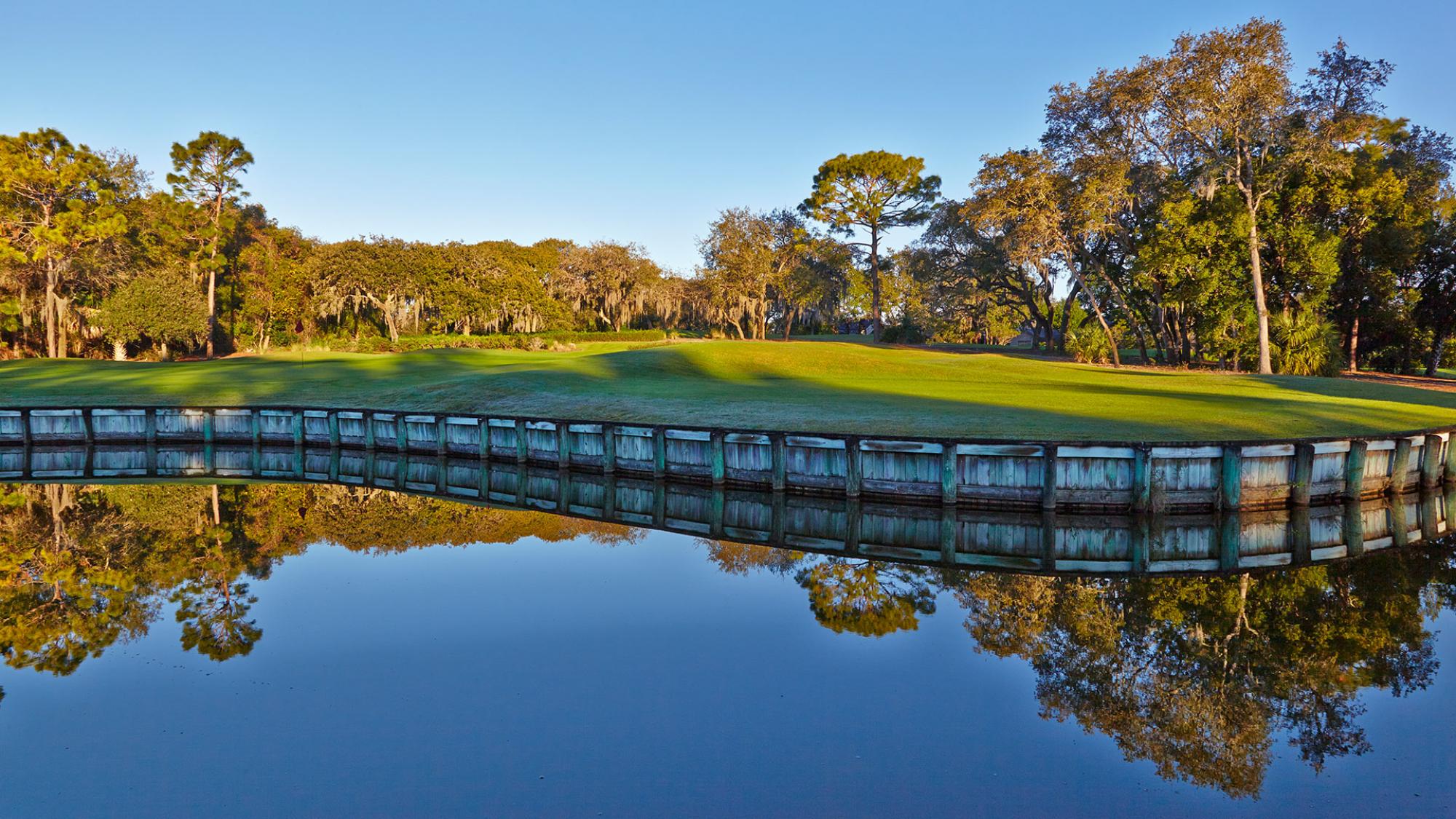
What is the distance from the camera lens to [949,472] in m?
16.7

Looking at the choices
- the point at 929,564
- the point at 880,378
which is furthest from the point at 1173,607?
the point at 880,378

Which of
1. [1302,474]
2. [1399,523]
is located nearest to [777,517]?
[1302,474]

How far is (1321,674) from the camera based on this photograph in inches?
345

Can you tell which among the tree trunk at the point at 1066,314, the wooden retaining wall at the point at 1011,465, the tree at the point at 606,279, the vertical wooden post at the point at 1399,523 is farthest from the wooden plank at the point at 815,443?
the tree at the point at 606,279

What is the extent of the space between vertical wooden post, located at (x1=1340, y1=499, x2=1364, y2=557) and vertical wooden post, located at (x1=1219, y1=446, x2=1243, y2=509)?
1765 mm

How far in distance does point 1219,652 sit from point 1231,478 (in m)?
8.28

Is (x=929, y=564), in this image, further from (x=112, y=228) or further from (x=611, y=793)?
(x=112, y=228)

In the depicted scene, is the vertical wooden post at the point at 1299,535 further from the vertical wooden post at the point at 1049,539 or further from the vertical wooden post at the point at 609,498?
the vertical wooden post at the point at 609,498

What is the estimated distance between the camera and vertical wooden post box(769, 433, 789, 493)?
1844cm

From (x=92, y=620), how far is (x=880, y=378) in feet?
95.9

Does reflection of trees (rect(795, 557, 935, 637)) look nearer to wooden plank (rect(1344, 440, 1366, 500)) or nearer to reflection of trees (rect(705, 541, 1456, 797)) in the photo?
reflection of trees (rect(705, 541, 1456, 797))

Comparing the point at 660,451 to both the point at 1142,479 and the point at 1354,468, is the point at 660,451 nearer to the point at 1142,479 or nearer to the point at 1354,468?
the point at 1142,479

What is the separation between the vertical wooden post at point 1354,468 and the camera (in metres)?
17.1

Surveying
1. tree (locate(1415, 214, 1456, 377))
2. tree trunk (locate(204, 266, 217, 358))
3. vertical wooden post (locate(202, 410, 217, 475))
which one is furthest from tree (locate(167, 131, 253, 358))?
tree (locate(1415, 214, 1456, 377))
